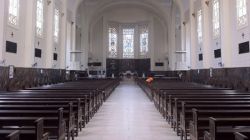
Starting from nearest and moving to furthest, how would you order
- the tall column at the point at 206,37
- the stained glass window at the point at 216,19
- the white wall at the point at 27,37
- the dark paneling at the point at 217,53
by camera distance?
the white wall at the point at 27,37 < the dark paneling at the point at 217,53 < the stained glass window at the point at 216,19 < the tall column at the point at 206,37

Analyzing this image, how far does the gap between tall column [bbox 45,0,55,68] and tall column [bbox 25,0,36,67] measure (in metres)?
3.21

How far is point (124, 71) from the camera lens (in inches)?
1559

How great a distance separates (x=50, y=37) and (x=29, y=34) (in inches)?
151

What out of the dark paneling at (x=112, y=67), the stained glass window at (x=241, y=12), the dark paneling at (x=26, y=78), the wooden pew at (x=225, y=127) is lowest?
the wooden pew at (x=225, y=127)

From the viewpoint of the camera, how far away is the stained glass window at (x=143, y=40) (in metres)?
40.0

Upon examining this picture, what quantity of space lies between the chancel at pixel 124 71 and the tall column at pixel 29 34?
0.19ft

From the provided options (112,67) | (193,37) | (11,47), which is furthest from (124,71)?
(11,47)

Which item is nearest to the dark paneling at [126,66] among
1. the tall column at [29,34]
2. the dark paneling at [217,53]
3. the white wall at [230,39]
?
the white wall at [230,39]

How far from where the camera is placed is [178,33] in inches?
1297

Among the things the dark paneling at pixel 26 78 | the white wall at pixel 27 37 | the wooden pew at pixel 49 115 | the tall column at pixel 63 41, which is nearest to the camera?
the wooden pew at pixel 49 115

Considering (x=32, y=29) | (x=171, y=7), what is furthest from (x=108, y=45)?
(x=32, y=29)

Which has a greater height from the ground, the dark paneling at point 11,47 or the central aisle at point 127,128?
the dark paneling at point 11,47

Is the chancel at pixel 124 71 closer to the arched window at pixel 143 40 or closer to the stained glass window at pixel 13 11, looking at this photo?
the stained glass window at pixel 13 11

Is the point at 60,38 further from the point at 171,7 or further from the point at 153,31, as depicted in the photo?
the point at 153,31
